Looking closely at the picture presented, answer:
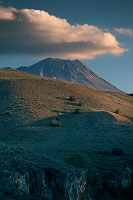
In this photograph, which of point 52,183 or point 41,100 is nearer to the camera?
point 52,183

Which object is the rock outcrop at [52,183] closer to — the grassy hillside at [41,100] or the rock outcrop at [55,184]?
the rock outcrop at [55,184]

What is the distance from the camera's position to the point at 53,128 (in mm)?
57219

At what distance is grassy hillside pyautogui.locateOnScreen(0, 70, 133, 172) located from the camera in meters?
34.4

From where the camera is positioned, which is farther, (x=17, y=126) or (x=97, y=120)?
(x=97, y=120)

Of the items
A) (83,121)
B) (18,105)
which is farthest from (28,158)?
(18,105)

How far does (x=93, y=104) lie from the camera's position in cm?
8225

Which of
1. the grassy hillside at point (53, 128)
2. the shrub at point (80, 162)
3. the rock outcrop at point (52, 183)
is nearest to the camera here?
the rock outcrop at point (52, 183)

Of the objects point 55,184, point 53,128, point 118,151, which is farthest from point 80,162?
point 53,128

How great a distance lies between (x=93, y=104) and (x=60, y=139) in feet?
113

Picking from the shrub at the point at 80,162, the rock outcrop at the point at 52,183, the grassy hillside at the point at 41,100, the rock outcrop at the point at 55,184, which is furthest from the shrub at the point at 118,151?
the grassy hillside at the point at 41,100

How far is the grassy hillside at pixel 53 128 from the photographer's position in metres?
34.4

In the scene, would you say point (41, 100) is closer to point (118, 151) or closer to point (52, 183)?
point (118, 151)

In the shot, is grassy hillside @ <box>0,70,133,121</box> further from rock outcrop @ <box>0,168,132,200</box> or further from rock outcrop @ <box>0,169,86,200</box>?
rock outcrop @ <box>0,169,86,200</box>

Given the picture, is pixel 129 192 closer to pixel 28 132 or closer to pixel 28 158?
pixel 28 158
